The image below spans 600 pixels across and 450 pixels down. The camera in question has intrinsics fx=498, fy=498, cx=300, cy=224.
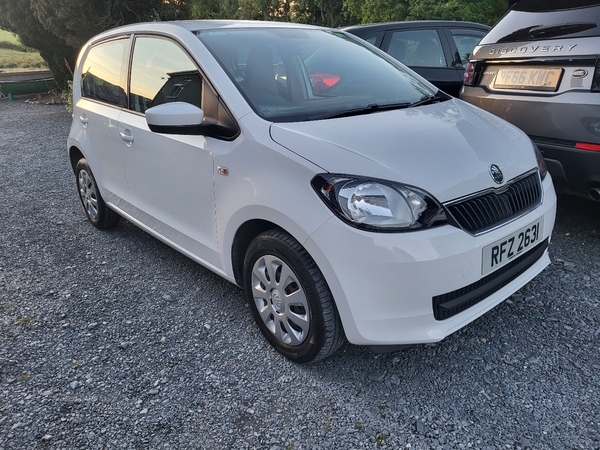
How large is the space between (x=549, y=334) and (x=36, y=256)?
3.72m

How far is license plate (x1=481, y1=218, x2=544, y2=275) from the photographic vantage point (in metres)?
2.13

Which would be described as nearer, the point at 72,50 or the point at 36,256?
the point at 36,256

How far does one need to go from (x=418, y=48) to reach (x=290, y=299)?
4.01m

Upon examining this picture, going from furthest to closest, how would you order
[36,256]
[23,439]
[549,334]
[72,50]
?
[72,50]
[36,256]
[549,334]
[23,439]

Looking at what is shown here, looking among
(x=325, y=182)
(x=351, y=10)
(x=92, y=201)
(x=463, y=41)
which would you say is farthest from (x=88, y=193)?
(x=351, y=10)

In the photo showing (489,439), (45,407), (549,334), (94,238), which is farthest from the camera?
(94,238)

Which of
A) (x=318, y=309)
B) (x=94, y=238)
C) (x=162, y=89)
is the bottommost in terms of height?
(x=94, y=238)

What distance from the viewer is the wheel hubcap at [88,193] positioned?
4202 millimetres

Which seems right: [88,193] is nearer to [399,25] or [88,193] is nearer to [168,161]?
[168,161]

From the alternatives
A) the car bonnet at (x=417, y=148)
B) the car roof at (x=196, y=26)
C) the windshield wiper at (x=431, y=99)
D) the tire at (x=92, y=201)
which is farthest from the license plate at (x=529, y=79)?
the tire at (x=92, y=201)

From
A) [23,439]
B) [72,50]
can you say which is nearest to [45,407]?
[23,439]

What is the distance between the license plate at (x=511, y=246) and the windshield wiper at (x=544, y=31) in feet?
4.91

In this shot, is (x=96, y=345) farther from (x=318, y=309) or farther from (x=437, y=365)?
(x=437, y=365)

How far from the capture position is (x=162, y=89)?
3.00 m
